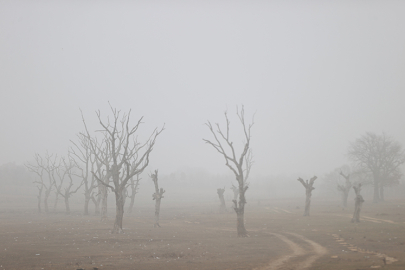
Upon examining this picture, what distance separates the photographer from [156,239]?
20.7 m

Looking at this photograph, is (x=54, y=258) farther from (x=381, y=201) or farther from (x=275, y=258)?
(x=381, y=201)

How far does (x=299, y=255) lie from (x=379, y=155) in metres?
52.8

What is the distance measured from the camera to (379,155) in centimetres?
5819

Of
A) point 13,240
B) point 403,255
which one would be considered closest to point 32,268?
point 13,240

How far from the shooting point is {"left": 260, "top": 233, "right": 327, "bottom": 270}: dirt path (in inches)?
474

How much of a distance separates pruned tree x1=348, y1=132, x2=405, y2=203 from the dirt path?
154 ft

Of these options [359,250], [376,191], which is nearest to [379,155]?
[376,191]

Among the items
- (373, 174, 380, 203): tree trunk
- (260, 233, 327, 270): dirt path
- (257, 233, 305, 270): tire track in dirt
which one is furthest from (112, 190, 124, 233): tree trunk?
(373, 174, 380, 203): tree trunk

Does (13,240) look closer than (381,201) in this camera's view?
Yes

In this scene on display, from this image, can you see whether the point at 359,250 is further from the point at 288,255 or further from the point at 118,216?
the point at 118,216

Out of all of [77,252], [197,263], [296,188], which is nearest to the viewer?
[197,263]

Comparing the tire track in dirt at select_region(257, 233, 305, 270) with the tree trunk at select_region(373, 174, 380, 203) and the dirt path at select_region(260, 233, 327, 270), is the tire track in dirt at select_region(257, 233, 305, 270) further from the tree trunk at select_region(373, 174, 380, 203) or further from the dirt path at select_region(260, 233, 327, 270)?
the tree trunk at select_region(373, 174, 380, 203)

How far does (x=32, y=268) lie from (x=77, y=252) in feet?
12.4

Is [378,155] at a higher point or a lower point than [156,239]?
higher
